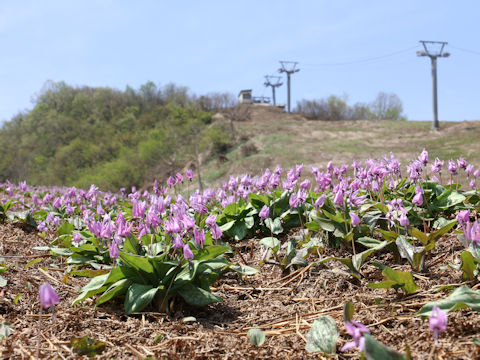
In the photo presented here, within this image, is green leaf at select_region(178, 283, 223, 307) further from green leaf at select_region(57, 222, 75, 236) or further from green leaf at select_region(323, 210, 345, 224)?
green leaf at select_region(57, 222, 75, 236)

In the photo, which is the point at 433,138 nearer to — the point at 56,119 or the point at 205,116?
the point at 205,116

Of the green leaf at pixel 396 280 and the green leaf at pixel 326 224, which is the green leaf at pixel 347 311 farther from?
the green leaf at pixel 326 224

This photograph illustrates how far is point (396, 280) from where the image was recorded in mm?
1844

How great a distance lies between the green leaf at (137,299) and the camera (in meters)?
1.93

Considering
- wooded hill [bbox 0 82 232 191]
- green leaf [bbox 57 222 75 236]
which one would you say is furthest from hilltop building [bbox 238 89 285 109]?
green leaf [bbox 57 222 75 236]

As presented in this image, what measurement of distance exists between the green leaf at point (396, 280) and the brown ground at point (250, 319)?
81 millimetres

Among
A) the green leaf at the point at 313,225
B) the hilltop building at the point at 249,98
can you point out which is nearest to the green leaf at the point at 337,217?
the green leaf at the point at 313,225

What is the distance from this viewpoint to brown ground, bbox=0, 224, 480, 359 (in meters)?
1.54

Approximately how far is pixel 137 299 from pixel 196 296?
30cm

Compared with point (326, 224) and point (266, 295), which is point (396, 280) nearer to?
point (266, 295)

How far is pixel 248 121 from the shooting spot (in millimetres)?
43562

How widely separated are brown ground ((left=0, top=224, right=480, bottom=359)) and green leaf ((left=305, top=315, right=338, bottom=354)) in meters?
0.05

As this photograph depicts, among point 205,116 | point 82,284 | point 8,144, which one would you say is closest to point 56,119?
point 8,144

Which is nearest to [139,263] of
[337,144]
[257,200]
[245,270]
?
[245,270]
